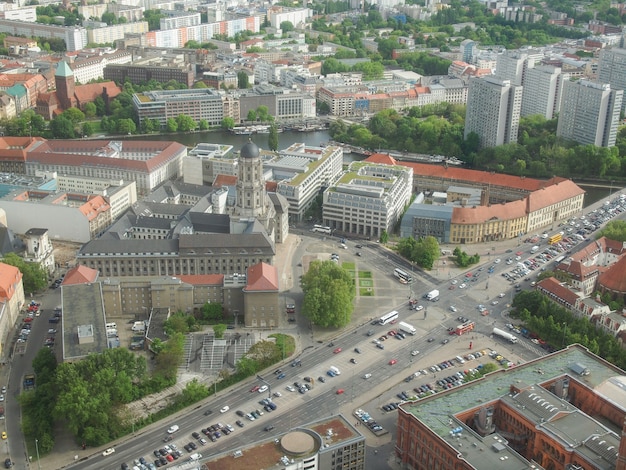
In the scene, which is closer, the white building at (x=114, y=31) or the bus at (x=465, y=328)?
the bus at (x=465, y=328)

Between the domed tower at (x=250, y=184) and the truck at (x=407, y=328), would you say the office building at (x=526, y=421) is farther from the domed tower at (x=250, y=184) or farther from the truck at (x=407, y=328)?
the domed tower at (x=250, y=184)

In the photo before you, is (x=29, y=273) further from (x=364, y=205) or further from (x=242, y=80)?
(x=242, y=80)

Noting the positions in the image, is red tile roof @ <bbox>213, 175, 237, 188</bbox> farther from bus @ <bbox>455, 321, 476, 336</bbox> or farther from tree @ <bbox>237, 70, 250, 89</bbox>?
tree @ <bbox>237, 70, 250, 89</bbox>

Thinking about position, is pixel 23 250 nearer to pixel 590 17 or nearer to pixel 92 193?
pixel 92 193

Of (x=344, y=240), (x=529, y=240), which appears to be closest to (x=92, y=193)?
(x=344, y=240)

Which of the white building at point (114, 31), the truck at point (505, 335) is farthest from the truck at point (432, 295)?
the white building at point (114, 31)

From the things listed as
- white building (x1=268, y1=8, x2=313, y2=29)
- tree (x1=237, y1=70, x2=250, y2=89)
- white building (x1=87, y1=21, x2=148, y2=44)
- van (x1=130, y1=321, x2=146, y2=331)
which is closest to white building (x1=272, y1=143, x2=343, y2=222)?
van (x1=130, y1=321, x2=146, y2=331)

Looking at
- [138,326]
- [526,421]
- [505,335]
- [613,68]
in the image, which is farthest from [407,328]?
[613,68]
